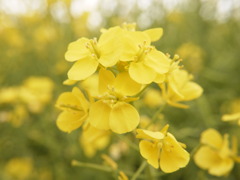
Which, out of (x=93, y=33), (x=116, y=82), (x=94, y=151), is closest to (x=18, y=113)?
(x=94, y=151)

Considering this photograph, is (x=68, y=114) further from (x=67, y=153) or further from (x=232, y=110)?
(x=232, y=110)

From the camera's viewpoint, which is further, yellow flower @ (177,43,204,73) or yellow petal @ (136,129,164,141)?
yellow flower @ (177,43,204,73)

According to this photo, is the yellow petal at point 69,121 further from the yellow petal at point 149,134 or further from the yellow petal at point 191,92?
the yellow petal at point 191,92

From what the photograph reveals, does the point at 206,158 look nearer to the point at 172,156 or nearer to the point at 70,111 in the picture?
the point at 172,156

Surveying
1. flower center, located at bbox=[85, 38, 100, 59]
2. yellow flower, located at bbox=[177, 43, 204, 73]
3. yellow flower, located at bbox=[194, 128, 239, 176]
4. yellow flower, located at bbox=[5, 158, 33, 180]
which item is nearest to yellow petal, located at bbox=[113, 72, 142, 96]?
flower center, located at bbox=[85, 38, 100, 59]

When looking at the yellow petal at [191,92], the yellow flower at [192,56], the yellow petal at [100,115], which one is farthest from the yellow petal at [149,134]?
the yellow flower at [192,56]

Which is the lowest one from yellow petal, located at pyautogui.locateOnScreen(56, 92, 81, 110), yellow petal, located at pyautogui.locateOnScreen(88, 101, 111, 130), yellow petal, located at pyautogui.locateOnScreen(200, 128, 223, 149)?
yellow petal, located at pyautogui.locateOnScreen(200, 128, 223, 149)

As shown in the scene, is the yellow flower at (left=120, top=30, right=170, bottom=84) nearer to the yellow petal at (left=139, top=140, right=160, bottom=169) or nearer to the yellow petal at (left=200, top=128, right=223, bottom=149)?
the yellow petal at (left=139, top=140, right=160, bottom=169)
